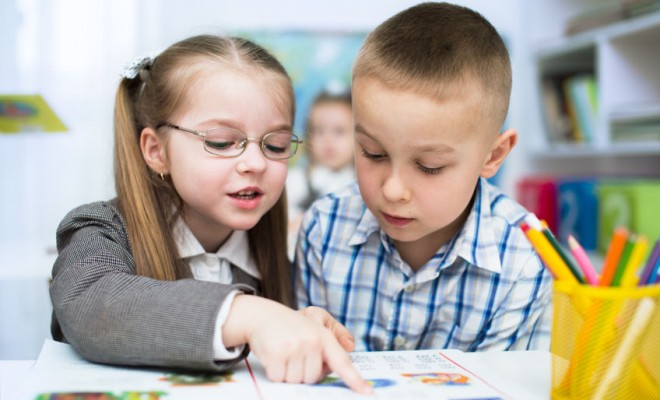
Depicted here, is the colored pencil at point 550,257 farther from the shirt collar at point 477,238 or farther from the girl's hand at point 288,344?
the shirt collar at point 477,238

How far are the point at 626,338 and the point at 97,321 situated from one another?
0.46m

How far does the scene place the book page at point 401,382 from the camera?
0.52 m

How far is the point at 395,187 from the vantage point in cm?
77

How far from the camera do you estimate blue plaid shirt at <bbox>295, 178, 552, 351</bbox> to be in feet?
3.02

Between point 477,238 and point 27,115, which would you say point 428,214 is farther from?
point 27,115

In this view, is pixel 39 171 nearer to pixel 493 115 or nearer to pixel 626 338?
pixel 493 115

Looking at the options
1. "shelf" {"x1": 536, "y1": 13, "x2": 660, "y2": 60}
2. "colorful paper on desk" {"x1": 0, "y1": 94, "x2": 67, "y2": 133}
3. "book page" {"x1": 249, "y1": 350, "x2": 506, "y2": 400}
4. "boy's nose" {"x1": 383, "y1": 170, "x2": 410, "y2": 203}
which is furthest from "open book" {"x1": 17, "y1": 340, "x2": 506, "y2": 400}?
"shelf" {"x1": 536, "y1": 13, "x2": 660, "y2": 60}

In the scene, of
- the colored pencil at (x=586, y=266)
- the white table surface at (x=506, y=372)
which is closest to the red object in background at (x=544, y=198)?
the white table surface at (x=506, y=372)

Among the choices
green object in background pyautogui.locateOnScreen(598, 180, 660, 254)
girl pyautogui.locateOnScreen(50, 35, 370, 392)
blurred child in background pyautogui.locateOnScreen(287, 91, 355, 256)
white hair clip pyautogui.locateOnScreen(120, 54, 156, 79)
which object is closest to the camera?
girl pyautogui.locateOnScreen(50, 35, 370, 392)

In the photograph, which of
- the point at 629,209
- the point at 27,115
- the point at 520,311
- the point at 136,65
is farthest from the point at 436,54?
the point at 629,209

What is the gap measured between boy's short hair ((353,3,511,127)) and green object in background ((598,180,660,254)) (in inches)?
48.8

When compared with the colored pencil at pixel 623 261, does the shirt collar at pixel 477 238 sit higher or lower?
lower

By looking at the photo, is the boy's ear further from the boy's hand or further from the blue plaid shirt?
the boy's hand

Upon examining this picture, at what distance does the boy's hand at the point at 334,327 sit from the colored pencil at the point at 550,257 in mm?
240
